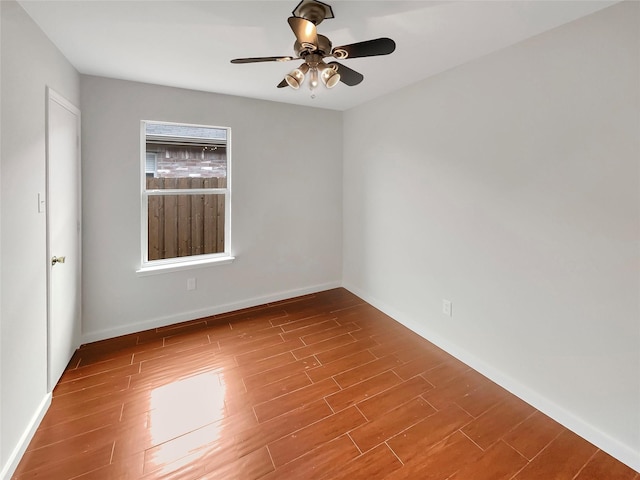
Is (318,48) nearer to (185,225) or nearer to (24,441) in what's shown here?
(185,225)

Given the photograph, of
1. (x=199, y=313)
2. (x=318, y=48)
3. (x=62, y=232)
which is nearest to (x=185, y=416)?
(x=199, y=313)

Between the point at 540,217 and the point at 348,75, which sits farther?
the point at 540,217

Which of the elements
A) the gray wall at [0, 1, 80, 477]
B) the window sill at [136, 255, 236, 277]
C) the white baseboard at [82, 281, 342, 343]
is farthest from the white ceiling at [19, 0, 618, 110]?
the white baseboard at [82, 281, 342, 343]

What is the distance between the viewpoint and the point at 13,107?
62.6 inches

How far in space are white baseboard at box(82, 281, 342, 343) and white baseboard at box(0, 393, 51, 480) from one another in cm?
91

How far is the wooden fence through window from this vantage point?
3.20 metres

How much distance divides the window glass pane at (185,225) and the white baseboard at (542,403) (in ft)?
7.64

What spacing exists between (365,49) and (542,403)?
2429 mm

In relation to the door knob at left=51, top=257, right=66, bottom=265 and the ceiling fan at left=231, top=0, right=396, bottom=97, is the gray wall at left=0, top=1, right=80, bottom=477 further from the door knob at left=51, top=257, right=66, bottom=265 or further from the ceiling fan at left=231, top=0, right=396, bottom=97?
the ceiling fan at left=231, top=0, right=396, bottom=97

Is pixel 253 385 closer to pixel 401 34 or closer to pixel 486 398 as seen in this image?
pixel 486 398

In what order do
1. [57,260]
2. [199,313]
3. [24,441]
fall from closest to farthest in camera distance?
[24,441], [57,260], [199,313]

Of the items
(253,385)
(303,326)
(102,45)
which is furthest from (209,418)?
(102,45)

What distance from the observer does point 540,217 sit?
2.02 meters

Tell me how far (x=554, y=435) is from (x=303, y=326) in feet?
6.85
